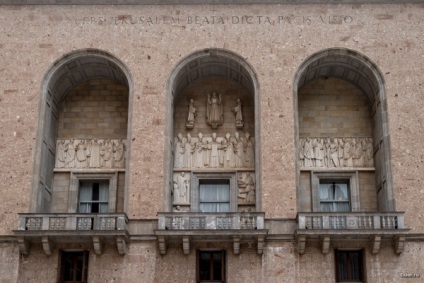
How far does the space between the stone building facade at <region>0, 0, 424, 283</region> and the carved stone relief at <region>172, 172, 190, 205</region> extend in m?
0.05

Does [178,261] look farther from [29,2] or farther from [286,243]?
[29,2]

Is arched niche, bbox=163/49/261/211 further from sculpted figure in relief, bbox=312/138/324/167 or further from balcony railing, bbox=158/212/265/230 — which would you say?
sculpted figure in relief, bbox=312/138/324/167

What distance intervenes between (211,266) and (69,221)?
463cm

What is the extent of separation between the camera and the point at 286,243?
22.8 m

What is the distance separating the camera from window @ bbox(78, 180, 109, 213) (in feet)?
82.5

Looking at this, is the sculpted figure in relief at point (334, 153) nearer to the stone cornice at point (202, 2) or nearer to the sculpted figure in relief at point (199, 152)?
the sculpted figure in relief at point (199, 152)

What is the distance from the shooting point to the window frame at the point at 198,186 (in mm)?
24750

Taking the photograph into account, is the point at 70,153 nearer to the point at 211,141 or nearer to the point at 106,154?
the point at 106,154

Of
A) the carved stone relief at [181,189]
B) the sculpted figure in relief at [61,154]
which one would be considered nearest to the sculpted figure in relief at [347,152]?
the carved stone relief at [181,189]

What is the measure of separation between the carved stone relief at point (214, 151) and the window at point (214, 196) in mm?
626

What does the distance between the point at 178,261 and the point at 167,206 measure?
1.86 meters

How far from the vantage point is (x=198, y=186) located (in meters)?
25.1

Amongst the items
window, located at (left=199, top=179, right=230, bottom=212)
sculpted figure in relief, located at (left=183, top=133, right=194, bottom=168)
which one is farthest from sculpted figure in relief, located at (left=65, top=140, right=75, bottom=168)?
window, located at (left=199, top=179, right=230, bottom=212)

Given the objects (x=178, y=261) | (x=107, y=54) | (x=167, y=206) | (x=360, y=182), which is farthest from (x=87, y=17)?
(x=360, y=182)
